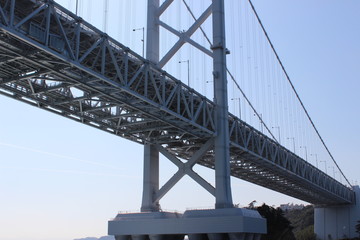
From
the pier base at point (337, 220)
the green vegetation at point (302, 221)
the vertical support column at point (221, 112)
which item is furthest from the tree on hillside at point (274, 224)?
the vertical support column at point (221, 112)

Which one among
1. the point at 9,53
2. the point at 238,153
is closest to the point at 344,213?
the point at 238,153

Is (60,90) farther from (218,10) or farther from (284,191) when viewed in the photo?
(284,191)

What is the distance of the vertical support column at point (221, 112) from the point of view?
33.7m

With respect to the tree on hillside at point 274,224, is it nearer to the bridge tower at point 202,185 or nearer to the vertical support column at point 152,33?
the bridge tower at point 202,185

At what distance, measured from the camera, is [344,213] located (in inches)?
3487

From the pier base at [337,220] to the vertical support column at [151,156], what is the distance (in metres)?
58.7

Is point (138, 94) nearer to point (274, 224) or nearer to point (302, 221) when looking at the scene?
point (274, 224)

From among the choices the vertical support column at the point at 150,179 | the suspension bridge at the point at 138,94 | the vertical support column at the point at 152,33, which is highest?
the vertical support column at the point at 152,33

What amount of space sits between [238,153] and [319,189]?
3039 centimetres

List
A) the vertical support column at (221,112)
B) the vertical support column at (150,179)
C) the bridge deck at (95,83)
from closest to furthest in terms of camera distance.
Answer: the bridge deck at (95,83) → the vertical support column at (221,112) → the vertical support column at (150,179)

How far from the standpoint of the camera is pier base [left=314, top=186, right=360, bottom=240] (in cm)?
8619

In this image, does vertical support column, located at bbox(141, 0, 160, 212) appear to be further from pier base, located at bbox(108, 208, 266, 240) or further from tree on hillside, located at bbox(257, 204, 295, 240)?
tree on hillside, located at bbox(257, 204, 295, 240)

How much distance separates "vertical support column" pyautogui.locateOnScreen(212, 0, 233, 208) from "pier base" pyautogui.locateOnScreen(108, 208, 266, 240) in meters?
1.73

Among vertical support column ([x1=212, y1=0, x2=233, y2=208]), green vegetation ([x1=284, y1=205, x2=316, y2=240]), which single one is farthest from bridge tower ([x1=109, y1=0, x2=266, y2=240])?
green vegetation ([x1=284, y1=205, x2=316, y2=240])
